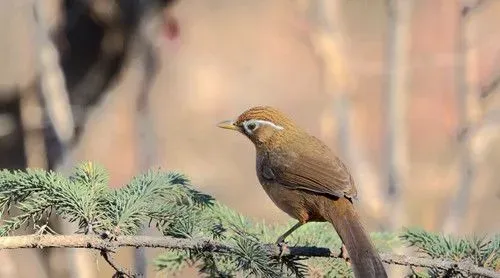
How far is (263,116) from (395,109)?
2.03m

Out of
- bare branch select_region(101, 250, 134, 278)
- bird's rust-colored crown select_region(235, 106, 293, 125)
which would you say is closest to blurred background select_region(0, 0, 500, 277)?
bird's rust-colored crown select_region(235, 106, 293, 125)

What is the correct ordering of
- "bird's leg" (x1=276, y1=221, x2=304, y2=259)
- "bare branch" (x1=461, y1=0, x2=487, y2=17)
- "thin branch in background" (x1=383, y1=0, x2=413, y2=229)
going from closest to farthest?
"bird's leg" (x1=276, y1=221, x2=304, y2=259) → "bare branch" (x1=461, y1=0, x2=487, y2=17) → "thin branch in background" (x1=383, y1=0, x2=413, y2=229)

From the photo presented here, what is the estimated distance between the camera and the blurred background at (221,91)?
546cm

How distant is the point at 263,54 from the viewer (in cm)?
614

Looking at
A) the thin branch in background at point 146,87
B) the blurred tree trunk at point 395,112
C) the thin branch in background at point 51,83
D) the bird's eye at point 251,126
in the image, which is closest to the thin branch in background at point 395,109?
the blurred tree trunk at point 395,112

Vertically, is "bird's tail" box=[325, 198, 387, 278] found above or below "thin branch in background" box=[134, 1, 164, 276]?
below

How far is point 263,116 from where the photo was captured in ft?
9.93

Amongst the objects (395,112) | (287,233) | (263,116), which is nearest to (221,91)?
(395,112)

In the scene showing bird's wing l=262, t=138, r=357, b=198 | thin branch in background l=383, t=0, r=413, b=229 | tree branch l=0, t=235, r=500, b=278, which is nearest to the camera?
tree branch l=0, t=235, r=500, b=278

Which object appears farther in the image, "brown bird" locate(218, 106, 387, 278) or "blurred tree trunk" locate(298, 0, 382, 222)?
"blurred tree trunk" locate(298, 0, 382, 222)

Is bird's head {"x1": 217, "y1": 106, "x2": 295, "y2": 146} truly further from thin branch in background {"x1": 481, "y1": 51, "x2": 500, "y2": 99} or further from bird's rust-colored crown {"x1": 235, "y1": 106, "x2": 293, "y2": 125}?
thin branch in background {"x1": 481, "y1": 51, "x2": 500, "y2": 99}

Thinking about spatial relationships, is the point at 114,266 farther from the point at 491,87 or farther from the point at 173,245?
the point at 491,87

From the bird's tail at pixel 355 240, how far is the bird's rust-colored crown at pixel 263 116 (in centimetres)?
50

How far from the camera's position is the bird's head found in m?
3.01
